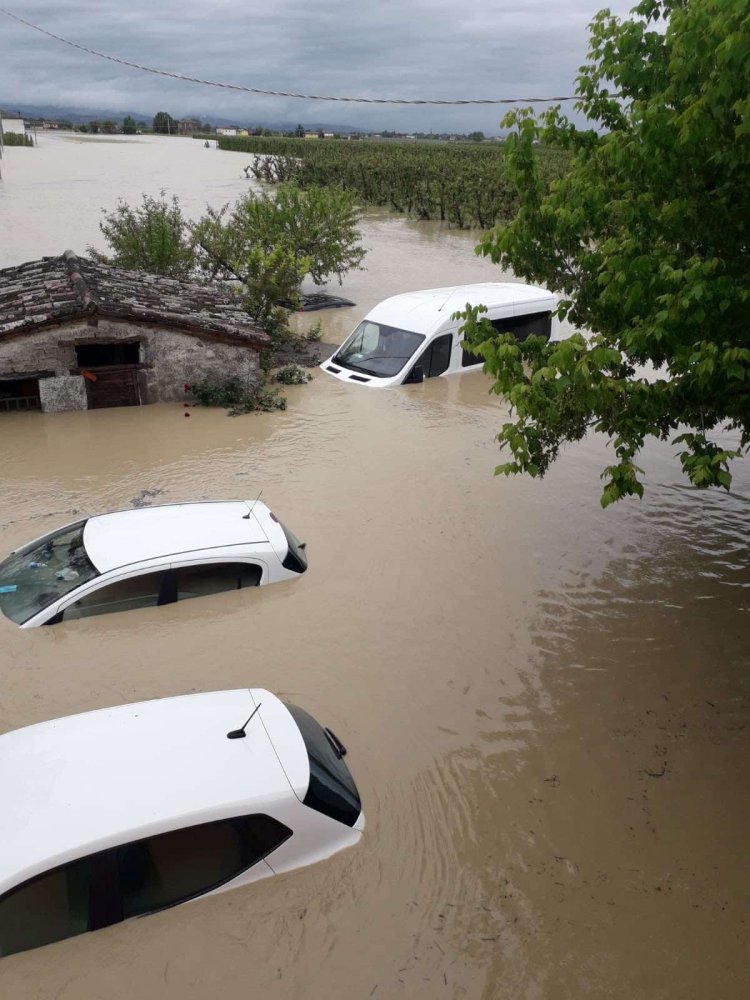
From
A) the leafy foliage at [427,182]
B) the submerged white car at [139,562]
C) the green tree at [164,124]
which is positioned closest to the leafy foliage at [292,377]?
the submerged white car at [139,562]

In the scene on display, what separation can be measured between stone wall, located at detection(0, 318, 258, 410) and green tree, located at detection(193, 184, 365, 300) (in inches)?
209

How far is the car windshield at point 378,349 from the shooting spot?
1731 cm

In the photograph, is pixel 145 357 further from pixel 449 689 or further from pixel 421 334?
pixel 449 689

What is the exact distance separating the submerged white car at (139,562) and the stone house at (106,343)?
6765 millimetres

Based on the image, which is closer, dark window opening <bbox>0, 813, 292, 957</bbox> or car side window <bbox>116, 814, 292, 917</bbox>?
dark window opening <bbox>0, 813, 292, 957</bbox>

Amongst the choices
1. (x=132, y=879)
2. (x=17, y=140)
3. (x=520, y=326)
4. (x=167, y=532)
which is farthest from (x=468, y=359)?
(x=17, y=140)

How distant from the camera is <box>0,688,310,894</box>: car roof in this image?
4.65 meters

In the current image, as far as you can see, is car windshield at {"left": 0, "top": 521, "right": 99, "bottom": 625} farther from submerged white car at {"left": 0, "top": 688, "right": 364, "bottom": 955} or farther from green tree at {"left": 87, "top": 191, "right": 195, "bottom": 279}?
green tree at {"left": 87, "top": 191, "right": 195, "bottom": 279}

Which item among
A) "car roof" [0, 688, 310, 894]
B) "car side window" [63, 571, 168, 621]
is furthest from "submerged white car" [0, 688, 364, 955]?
"car side window" [63, 571, 168, 621]

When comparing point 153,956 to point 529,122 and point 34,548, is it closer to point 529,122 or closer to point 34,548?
point 34,548

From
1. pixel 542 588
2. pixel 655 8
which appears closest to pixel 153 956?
pixel 542 588

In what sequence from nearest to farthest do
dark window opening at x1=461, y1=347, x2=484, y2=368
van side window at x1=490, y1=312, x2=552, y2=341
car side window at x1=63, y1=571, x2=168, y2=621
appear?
car side window at x1=63, y1=571, x2=168, y2=621
dark window opening at x1=461, y1=347, x2=484, y2=368
van side window at x1=490, y1=312, x2=552, y2=341

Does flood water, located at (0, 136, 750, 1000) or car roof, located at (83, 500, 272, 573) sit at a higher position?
car roof, located at (83, 500, 272, 573)

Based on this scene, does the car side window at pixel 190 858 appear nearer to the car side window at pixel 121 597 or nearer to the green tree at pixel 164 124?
the car side window at pixel 121 597
